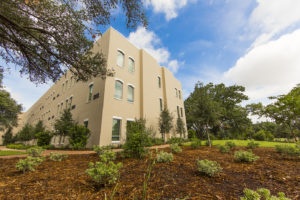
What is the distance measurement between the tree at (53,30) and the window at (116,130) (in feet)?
19.1

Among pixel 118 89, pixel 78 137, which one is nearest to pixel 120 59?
pixel 118 89

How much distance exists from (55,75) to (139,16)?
489 cm

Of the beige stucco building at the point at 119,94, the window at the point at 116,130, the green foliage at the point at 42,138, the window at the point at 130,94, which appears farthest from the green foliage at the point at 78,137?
the window at the point at 130,94

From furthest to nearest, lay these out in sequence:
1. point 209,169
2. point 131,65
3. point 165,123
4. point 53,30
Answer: point 131,65, point 165,123, point 53,30, point 209,169

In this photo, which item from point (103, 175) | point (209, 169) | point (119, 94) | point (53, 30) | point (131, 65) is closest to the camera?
point (103, 175)

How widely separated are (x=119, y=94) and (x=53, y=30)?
7.19m

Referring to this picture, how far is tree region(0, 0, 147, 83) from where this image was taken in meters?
4.32

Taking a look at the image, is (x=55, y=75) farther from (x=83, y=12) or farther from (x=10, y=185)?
(x=10, y=185)

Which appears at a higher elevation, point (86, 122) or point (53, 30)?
point (53, 30)

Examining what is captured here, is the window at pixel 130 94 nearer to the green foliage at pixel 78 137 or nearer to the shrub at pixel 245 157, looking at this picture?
the green foliage at pixel 78 137

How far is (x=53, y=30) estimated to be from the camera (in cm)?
494

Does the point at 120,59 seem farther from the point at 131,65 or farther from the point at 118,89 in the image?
the point at 118,89

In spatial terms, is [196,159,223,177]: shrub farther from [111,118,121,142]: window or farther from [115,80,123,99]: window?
[115,80,123,99]: window

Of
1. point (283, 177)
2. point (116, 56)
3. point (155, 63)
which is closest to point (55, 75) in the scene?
point (116, 56)
